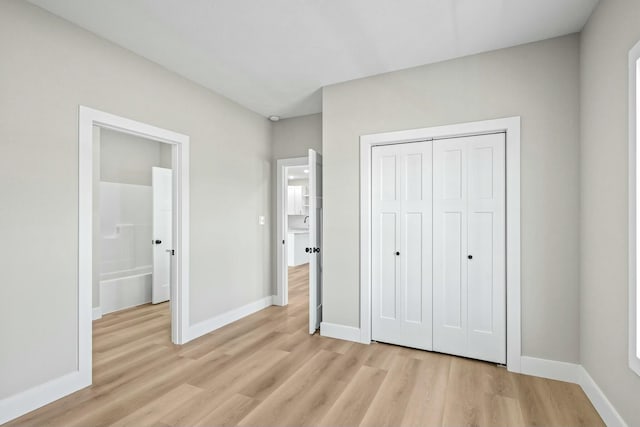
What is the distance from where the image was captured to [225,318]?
3832 mm

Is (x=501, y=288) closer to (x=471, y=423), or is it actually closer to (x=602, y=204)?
(x=602, y=204)

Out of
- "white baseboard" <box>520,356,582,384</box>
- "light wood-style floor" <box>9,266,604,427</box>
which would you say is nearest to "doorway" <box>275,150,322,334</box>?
"light wood-style floor" <box>9,266,604,427</box>

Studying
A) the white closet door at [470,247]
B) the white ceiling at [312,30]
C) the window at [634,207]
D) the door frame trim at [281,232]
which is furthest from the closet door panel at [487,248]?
the door frame trim at [281,232]

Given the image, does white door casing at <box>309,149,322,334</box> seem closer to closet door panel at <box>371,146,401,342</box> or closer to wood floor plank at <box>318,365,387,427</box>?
closet door panel at <box>371,146,401,342</box>

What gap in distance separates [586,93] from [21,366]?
4.36 meters

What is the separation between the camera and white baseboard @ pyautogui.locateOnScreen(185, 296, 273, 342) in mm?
3420

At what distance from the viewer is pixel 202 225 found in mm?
3564

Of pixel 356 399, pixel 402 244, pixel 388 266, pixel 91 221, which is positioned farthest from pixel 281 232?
pixel 356 399

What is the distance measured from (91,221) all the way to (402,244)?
271 centimetres

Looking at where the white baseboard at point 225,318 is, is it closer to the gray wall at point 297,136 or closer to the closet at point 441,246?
the closet at point 441,246

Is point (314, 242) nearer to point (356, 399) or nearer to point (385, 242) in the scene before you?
point (385, 242)

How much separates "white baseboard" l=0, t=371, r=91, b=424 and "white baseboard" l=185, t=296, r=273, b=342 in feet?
3.46

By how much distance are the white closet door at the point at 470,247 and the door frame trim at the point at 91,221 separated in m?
2.52

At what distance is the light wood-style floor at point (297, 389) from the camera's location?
204 centimetres
